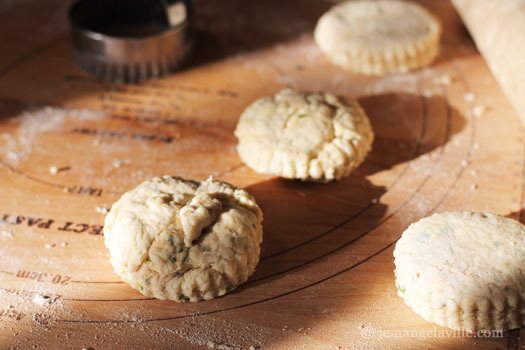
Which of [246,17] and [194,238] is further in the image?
[246,17]

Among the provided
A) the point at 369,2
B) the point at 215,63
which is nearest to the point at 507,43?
the point at 369,2

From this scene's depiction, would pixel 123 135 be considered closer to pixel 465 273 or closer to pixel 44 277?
pixel 44 277

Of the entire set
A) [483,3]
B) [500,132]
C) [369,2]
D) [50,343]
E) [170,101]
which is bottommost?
[50,343]

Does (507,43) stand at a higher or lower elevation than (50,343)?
higher

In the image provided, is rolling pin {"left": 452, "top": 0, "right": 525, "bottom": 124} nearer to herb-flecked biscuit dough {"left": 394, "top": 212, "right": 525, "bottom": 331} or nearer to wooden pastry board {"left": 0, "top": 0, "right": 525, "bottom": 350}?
wooden pastry board {"left": 0, "top": 0, "right": 525, "bottom": 350}

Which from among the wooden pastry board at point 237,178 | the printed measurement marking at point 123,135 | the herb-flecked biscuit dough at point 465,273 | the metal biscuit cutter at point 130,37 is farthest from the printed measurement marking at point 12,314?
the metal biscuit cutter at point 130,37

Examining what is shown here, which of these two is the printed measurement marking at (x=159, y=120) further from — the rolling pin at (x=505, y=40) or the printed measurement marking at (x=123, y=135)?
the rolling pin at (x=505, y=40)

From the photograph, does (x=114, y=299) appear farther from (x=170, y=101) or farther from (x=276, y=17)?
(x=276, y=17)
